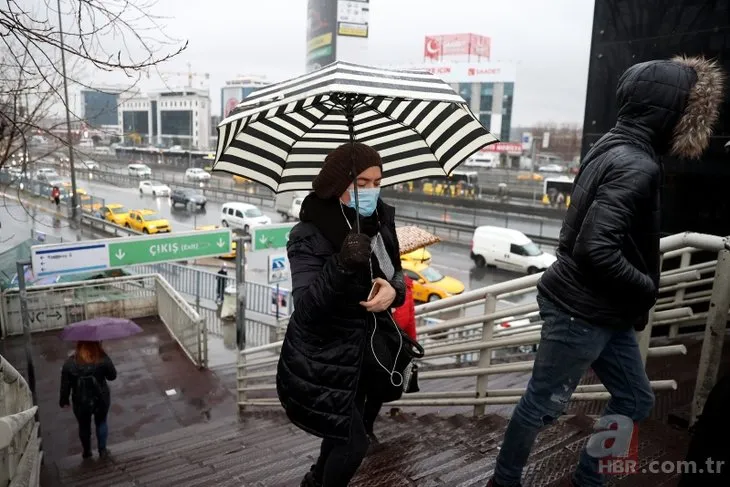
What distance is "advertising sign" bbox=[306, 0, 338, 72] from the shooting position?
205 ft

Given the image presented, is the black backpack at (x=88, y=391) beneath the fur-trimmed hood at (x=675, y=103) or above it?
beneath

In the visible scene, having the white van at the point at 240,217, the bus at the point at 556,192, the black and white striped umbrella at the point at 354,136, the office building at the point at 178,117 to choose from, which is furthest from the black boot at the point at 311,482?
the office building at the point at 178,117

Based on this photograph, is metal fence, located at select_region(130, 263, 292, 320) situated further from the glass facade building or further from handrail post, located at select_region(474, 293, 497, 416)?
handrail post, located at select_region(474, 293, 497, 416)

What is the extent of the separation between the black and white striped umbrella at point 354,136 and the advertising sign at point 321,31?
60686mm

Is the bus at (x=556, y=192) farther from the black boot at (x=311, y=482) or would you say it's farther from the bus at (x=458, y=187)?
the black boot at (x=311, y=482)

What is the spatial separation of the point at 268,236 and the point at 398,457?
6.49 metres

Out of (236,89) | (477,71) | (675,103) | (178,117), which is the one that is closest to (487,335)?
(675,103)

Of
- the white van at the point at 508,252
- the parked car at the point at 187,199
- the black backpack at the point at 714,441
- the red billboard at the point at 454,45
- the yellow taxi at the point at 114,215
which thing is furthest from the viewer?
the red billboard at the point at 454,45

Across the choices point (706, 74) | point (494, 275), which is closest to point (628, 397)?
point (706, 74)

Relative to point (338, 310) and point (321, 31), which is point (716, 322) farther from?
point (321, 31)

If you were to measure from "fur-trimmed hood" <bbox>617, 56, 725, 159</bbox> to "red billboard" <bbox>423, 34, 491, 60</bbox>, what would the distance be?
89760mm

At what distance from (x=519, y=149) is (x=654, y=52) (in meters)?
69.1

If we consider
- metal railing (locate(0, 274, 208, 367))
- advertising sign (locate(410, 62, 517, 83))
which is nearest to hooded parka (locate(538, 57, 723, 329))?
metal railing (locate(0, 274, 208, 367))

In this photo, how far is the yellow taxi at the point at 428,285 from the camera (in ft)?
60.9
